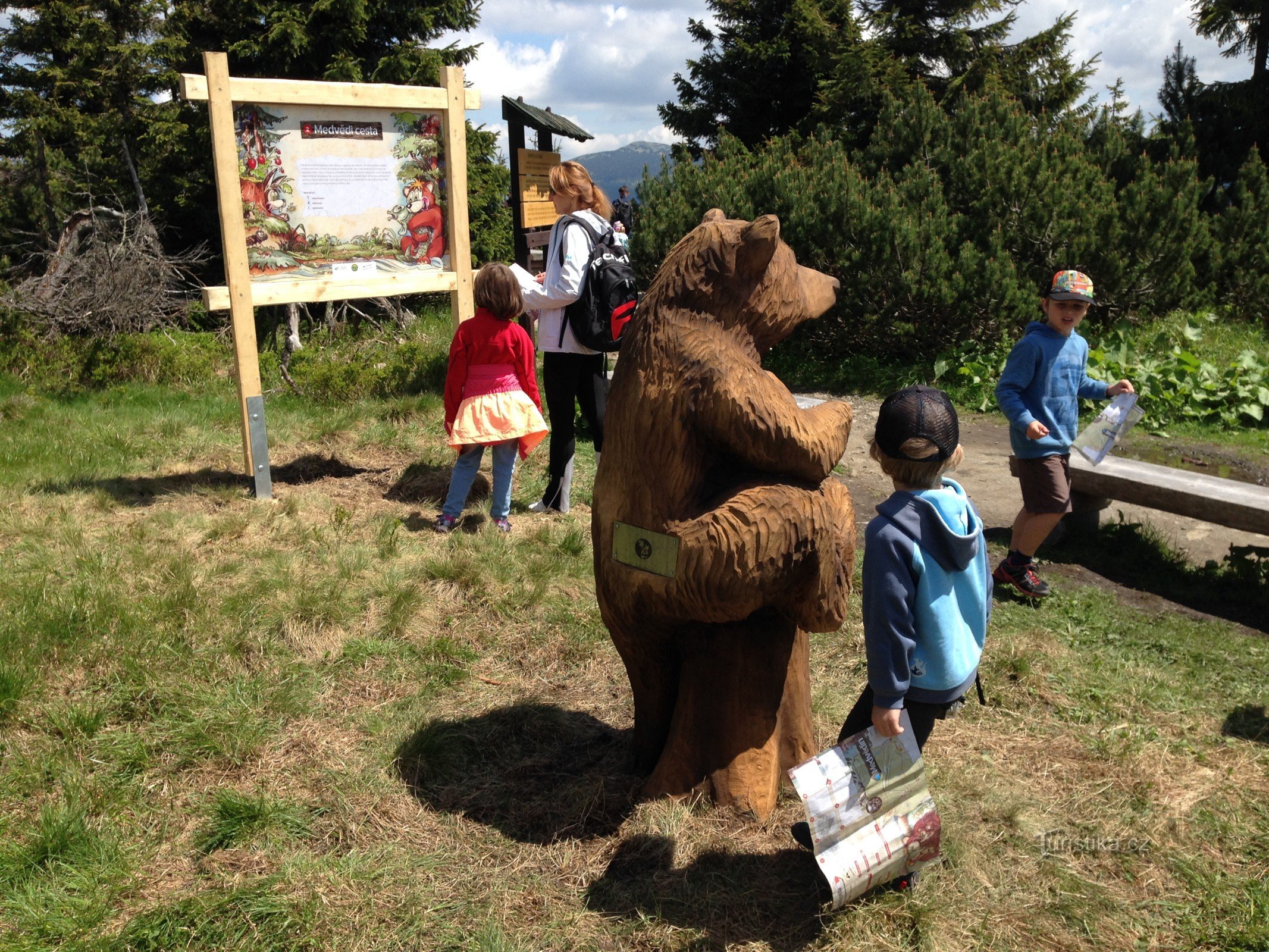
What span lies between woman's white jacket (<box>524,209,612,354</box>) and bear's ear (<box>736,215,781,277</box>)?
2.51 metres

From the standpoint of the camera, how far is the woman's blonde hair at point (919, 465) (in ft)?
7.64

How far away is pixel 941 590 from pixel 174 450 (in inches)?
231

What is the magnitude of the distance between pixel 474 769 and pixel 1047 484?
3106 millimetres

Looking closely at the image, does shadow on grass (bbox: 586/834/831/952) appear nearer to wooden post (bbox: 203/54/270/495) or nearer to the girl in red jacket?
the girl in red jacket

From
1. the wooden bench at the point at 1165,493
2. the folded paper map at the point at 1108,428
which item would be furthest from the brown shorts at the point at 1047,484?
the wooden bench at the point at 1165,493

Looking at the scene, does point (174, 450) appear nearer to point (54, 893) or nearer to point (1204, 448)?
point (54, 893)

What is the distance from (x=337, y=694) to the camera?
366 centimetres

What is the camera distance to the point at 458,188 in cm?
615

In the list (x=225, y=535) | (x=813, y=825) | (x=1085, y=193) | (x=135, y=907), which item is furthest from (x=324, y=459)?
(x=1085, y=193)

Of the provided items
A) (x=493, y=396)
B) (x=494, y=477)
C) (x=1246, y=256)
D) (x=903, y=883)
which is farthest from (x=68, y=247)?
(x=1246, y=256)

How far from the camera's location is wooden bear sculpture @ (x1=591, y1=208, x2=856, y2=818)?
2.49 meters

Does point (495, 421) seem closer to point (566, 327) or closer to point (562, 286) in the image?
point (566, 327)

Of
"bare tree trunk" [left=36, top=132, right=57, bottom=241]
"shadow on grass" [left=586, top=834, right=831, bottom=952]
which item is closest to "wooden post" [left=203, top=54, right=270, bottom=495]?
"shadow on grass" [left=586, top=834, right=831, bottom=952]

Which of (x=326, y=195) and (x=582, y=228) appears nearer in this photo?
(x=582, y=228)
